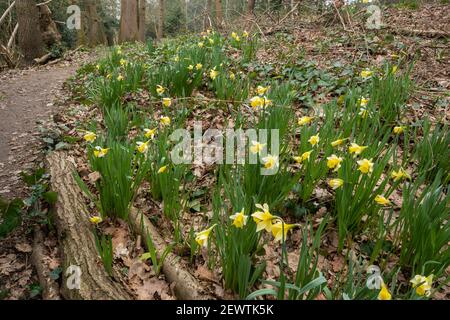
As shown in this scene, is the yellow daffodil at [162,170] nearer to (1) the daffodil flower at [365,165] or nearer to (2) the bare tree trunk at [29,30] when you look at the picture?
(1) the daffodil flower at [365,165]

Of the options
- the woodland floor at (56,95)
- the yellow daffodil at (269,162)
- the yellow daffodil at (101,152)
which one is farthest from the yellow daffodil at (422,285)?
the yellow daffodil at (101,152)

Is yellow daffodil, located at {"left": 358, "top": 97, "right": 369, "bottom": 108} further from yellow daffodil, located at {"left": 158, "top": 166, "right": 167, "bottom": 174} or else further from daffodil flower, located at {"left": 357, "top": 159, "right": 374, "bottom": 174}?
yellow daffodil, located at {"left": 158, "top": 166, "right": 167, "bottom": 174}

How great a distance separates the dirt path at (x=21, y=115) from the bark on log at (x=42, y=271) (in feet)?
1.99

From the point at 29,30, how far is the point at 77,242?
7.84 metres

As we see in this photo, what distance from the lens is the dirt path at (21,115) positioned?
2.70 m

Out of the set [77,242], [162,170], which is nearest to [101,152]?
[162,170]

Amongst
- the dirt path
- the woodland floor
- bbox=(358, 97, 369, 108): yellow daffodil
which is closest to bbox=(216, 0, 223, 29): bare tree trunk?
the woodland floor

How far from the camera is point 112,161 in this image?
185 centimetres

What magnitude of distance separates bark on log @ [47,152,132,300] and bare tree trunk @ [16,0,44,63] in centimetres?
673

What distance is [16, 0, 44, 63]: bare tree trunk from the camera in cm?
731

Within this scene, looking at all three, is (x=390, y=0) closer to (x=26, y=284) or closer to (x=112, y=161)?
(x=112, y=161)

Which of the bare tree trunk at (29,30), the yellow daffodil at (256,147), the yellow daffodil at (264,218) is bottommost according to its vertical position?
the yellow daffodil at (264,218)

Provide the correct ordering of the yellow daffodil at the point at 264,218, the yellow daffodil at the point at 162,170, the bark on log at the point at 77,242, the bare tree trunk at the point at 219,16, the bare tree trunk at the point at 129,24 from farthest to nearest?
the bare tree trunk at the point at 129,24 → the bare tree trunk at the point at 219,16 → the yellow daffodil at the point at 162,170 → the bark on log at the point at 77,242 → the yellow daffodil at the point at 264,218
